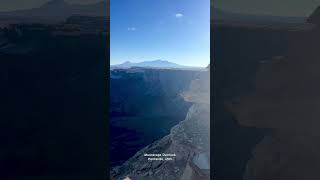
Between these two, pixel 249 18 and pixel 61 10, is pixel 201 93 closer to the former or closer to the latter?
pixel 249 18

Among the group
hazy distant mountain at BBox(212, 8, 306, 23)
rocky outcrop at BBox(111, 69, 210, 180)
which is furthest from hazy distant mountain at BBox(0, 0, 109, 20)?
rocky outcrop at BBox(111, 69, 210, 180)

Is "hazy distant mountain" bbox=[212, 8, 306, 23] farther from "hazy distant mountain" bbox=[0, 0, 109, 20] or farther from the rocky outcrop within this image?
"hazy distant mountain" bbox=[0, 0, 109, 20]

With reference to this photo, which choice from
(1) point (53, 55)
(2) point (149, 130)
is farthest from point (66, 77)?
(2) point (149, 130)

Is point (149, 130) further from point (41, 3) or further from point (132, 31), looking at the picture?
point (41, 3)

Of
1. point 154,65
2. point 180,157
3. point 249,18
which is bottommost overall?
point 180,157

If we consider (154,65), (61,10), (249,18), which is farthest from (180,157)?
(61,10)

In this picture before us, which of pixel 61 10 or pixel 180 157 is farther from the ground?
pixel 61 10
